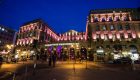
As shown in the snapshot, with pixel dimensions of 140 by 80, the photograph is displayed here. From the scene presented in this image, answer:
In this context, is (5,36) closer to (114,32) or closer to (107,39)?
(107,39)

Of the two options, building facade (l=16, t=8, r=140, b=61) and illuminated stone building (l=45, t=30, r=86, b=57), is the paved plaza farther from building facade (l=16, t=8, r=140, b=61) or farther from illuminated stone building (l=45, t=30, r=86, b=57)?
illuminated stone building (l=45, t=30, r=86, b=57)

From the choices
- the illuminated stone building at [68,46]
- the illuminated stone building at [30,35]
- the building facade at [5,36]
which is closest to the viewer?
the illuminated stone building at [68,46]

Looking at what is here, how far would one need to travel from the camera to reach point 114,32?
160 feet

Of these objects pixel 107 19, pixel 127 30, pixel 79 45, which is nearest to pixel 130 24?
pixel 127 30

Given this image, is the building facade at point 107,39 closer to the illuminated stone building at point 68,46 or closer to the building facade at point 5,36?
the illuminated stone building at point 68,46

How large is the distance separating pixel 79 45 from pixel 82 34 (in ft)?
102

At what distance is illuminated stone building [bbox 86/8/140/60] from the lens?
45188 mm

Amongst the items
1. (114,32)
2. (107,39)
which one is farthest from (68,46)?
(114,32)

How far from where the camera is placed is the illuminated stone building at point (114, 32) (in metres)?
45.2

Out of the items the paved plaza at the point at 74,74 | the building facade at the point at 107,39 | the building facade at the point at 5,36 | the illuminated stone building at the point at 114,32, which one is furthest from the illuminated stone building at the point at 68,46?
the building facade at the point at 5,36

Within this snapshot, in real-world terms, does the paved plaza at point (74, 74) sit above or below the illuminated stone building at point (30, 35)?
below

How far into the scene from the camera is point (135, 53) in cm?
4412

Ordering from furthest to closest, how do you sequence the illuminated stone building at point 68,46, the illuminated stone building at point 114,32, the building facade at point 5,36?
1. the building facade at point 5,36
2. the illuminated stone building at point 68,46
3. the illuminated stone building at point 114,32

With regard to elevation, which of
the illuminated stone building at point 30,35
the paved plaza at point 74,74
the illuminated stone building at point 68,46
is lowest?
the paved plaza at point 74,74
